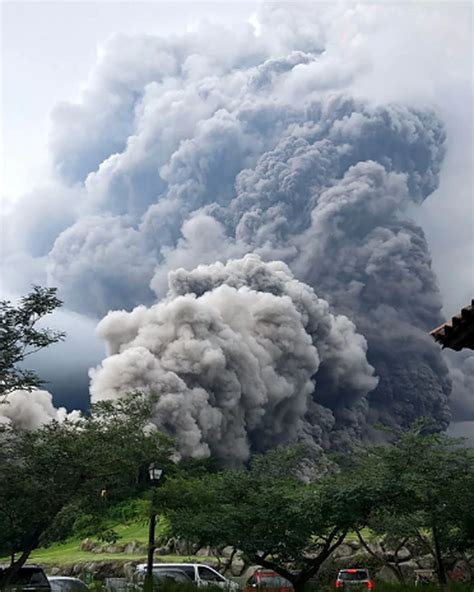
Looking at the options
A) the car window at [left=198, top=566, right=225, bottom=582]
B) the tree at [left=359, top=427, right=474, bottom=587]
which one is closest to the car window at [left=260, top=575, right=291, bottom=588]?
the car window at [left=198, top=566, right=225, bottom=582]

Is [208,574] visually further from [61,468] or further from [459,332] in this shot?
[459,332]

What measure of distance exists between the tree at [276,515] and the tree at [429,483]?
734 millimetres

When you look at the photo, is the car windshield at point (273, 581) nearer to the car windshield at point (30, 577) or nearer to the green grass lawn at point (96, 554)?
the car windshield at point (30, 577)

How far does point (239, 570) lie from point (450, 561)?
34.3 ft

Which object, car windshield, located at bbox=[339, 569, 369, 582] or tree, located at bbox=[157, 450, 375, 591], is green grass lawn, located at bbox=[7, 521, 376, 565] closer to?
car windshield, located at bbox=[339, 569, 369, 582]

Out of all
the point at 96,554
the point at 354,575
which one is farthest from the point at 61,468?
the point at 96,554

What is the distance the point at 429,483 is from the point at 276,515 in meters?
4.05

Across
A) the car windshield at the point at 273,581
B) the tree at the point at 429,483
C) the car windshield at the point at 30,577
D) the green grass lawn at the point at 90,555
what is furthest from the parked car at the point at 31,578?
the green grass lawn at the point at 90,555

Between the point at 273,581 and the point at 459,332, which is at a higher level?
the point at 459,332

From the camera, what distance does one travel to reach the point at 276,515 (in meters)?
17.5

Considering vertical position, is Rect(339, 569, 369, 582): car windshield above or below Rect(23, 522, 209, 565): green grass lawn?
below

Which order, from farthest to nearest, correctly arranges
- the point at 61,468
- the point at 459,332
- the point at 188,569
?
the point at 188,569, the point at 61,468, the point at 459,332

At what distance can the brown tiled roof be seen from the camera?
832 centimetres

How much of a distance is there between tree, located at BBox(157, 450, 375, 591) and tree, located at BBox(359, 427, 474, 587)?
2.41ft
